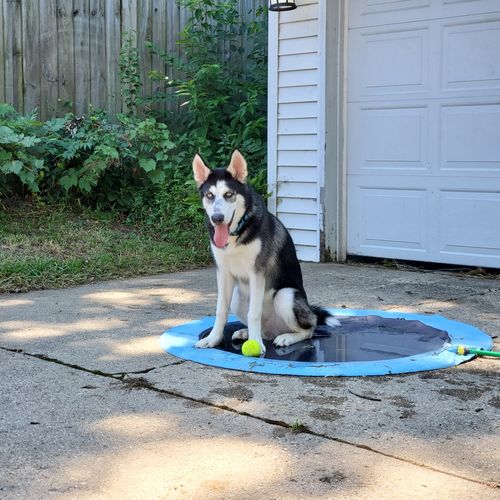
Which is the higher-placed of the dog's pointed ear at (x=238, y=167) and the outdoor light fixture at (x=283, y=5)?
the outdoor light fixture at (x=283, y=5)

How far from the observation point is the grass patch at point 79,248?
6.47 m

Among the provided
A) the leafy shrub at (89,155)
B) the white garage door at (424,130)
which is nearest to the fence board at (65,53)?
the leafy shrub at (89,155)

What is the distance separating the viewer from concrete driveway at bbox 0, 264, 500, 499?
8.39 feet

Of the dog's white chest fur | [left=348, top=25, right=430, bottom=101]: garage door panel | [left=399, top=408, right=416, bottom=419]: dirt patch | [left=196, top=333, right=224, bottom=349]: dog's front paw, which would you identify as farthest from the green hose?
[left=348, top=25, right=430, bottom=101]: garage door panel

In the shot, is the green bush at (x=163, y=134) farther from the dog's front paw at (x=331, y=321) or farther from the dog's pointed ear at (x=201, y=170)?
the dog's pointed ear at (x=201, y=170)

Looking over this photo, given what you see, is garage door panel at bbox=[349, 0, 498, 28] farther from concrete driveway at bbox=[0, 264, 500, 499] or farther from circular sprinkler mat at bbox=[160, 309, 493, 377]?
concrete driveway at bbox=[0, 264, 500, 499]

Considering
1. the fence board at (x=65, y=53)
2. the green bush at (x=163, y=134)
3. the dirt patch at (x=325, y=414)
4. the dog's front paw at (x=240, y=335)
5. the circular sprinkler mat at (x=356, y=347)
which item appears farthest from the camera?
the fence board at (x=65, y=53)

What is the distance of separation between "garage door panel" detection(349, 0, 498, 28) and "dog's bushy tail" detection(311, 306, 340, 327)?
11.4 ft

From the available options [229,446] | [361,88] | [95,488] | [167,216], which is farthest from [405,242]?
[95,488]

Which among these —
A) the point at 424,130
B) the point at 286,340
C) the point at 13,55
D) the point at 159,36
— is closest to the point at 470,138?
the point at 424,130

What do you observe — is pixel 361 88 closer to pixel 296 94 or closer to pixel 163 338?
pixel 296 94

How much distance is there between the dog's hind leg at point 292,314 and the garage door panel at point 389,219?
3.10 m

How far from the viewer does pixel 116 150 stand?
27.8 feet

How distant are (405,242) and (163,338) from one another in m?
3.47
